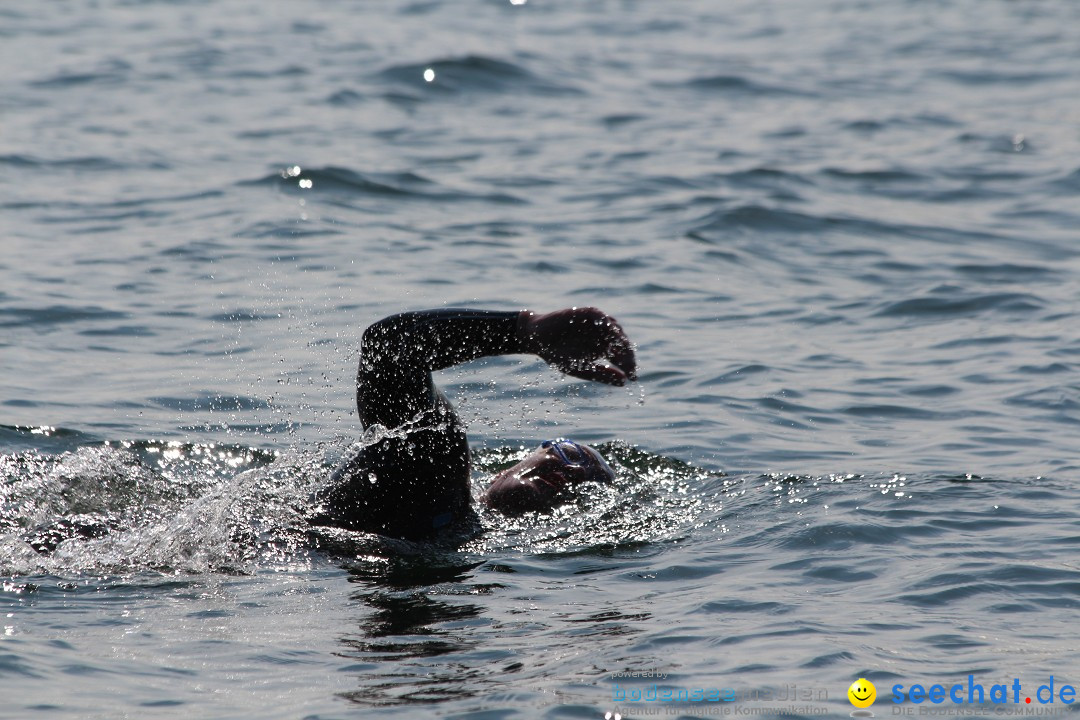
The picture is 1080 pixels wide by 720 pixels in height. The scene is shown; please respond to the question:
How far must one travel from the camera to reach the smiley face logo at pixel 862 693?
485 cm

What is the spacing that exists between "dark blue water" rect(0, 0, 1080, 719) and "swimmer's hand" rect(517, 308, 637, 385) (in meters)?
0.95

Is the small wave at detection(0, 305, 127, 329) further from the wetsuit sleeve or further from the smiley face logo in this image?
the smiley face logo

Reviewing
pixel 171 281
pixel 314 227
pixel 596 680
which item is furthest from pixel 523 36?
pixel 596 680

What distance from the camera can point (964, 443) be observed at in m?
8.24

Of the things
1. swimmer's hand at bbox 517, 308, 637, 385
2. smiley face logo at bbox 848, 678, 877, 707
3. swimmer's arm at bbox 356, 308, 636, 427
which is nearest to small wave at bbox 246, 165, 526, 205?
swimmer's arm at bbox 356, 308, 636, 427

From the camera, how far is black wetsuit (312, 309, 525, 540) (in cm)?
598

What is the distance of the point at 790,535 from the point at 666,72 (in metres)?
16.0

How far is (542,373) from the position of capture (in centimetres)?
948

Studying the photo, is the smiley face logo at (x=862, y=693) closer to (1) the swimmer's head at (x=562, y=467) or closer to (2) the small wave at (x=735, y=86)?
(1) the swimmer's head at (x=562, y=467)

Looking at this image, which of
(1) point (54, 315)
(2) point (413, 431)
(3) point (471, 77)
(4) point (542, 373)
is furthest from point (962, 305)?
(3) point (471, 77)

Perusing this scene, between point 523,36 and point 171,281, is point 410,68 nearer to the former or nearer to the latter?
point 523,36

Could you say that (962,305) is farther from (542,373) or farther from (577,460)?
(577,460)

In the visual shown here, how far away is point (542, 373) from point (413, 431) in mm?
3375

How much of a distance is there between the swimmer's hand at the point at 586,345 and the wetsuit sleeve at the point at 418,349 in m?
0.31
